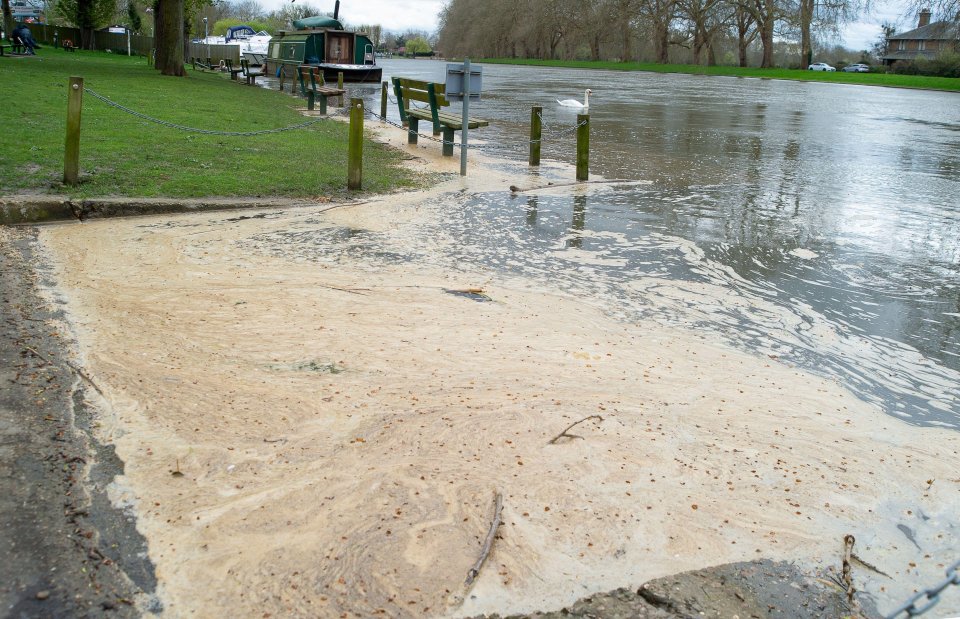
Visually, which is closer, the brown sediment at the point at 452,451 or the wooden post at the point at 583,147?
the brown sediment at the point at 452,451

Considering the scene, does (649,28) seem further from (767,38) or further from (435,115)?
(435,115)

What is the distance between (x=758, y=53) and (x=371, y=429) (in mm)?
106959

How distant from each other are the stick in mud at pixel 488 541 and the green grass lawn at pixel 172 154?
654 cm

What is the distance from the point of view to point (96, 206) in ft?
27.0

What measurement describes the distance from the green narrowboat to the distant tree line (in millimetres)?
26513

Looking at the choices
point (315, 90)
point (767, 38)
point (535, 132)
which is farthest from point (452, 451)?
point (767, 38)

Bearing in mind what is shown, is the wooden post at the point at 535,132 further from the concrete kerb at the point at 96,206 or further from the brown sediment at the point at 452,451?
the brown sediment at the point at 452,451

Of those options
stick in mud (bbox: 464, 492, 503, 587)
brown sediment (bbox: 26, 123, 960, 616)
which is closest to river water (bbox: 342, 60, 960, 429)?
brown sediment (bbox: 26, 123, 960, 616)

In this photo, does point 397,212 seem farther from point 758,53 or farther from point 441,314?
point 758,53

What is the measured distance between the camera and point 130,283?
6.25 m

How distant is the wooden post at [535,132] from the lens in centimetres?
1233

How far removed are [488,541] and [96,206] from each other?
256 inches

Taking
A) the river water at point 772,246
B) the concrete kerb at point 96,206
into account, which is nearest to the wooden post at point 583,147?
the river water at point 772,246

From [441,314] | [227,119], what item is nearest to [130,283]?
[441,314]
